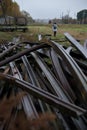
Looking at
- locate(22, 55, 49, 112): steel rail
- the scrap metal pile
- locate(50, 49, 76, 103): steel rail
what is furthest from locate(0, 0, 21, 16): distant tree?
locate(50, 49, 76, 103): steel rail

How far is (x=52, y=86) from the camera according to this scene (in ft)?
11.7

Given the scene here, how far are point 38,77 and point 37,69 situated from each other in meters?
0.36

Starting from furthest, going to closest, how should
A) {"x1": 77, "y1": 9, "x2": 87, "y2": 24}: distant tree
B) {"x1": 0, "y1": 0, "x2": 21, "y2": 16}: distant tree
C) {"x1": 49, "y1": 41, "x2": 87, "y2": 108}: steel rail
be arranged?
{"x1": 77, "y1": 9, "x2": 87, "y2": 24}: distant tree, {"x1": 0, "y1": 0, "x2": 21, "y2": 16}: distant tree, {"x1": 49, "y1": 41, "x2": 87, "y2": 108}: steel rail

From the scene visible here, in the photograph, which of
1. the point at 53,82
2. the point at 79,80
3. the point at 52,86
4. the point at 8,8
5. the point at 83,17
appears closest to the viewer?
the point at 79,80

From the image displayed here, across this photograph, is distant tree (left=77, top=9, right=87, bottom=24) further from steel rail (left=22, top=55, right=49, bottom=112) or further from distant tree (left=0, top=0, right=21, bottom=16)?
steel rail (left=22, top=55, right=49, bottom=112)

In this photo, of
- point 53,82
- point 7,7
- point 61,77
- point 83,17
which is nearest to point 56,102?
point 53,82

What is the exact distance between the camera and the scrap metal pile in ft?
8.22

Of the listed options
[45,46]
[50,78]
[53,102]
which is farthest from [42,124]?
[45,46]

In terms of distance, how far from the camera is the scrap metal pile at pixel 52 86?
251cm

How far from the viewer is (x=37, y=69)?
4637mm

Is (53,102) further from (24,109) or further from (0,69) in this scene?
(0,69)

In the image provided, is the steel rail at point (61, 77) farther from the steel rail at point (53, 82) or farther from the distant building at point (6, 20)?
the distant building at point (6, 20)

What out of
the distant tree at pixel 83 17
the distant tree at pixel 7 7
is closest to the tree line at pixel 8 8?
the distant tree at pixel 7 7

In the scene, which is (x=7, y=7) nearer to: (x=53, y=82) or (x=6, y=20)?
(x=6, y=20)
